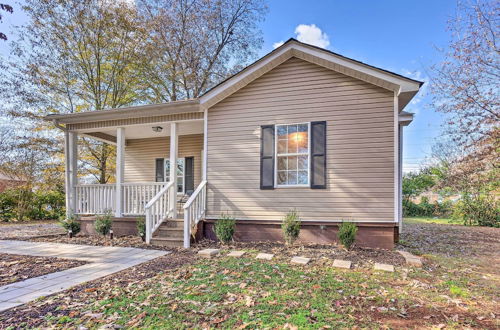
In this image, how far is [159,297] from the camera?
3121 mm

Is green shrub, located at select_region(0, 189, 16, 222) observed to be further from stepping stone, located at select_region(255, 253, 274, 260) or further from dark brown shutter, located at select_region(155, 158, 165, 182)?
stepping stone, located at select_region(255, 253, 274, 260)

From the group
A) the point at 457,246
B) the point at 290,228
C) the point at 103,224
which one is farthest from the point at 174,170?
the point at 457,246

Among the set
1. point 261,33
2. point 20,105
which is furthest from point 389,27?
point 20,105

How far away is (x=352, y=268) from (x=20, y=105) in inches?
570

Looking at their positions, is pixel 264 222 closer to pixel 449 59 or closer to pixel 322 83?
pixel 322 83

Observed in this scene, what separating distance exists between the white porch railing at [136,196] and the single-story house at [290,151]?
0.03m

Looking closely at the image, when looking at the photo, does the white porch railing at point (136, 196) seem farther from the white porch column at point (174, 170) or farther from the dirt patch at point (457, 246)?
the dirt patch at point (457, 246)

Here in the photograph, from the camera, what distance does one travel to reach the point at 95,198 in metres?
7.79

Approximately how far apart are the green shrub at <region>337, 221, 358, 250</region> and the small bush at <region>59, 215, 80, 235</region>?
684 cm

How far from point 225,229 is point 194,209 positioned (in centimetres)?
92

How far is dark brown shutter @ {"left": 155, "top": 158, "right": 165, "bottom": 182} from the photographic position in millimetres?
9773

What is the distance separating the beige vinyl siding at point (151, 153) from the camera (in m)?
9.24

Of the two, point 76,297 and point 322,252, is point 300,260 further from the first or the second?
point 76,297

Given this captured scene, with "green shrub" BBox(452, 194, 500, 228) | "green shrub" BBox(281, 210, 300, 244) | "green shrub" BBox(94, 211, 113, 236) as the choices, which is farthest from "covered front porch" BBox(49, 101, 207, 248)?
"green shrub" BBox(452, 194, 500, 228)
